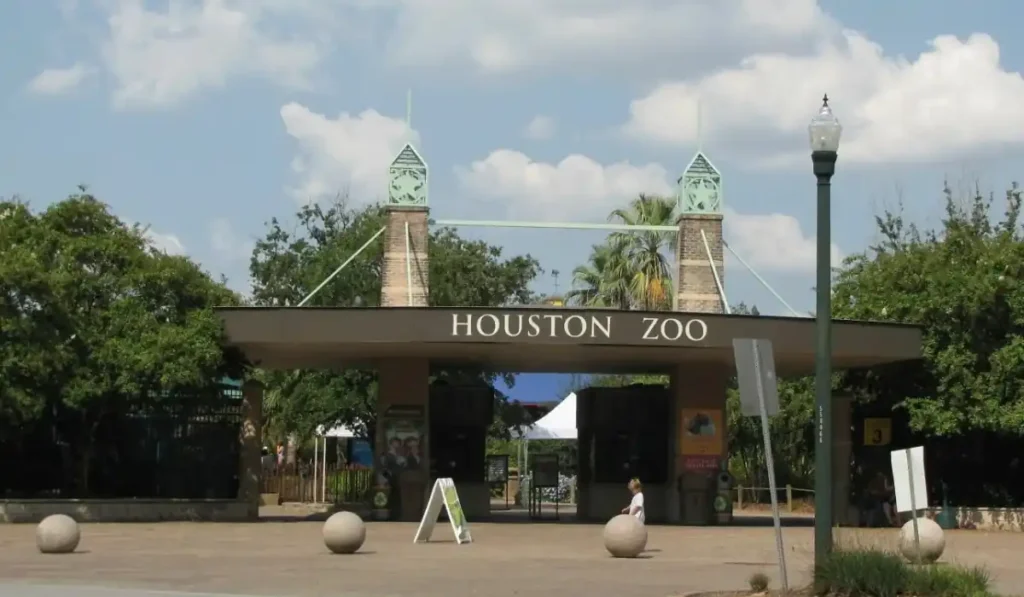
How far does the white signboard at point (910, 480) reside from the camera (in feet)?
56.0

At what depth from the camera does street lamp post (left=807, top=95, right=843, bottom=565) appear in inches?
606

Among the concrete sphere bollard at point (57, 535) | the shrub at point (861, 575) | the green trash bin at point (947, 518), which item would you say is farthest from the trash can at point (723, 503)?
the shrub at point (861, 575)

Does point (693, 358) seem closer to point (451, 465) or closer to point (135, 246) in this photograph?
point (451, 465)

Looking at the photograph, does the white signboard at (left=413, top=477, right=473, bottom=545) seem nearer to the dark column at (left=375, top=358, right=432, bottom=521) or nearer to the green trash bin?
the dark column at (left=375, top=358, right=432, bottom=521)

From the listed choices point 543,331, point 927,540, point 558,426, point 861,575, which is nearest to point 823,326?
point 861,575

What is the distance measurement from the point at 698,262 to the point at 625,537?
88.4 feet

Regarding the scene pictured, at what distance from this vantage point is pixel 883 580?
14367mm

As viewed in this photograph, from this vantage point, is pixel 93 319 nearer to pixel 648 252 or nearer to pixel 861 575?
pixel 861 575

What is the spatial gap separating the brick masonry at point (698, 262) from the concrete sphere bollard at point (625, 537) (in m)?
25.6

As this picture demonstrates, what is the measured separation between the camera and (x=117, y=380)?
97.2 ft

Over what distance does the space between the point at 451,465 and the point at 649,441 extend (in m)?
4.81

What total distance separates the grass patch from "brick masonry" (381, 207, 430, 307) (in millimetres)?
30460

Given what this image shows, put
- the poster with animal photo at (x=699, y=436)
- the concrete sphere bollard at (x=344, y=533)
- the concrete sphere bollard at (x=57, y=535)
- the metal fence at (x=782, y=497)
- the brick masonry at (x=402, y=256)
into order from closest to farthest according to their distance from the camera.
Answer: the concrete sphere bollard at (x=57, y=535) → the concrete sphere bollard at (x=344, y=533) → the poster with animal photo at (x=699, y=436) → the brick masonry at (x=402, y=256) → the metal fence at (x=782, y=497)

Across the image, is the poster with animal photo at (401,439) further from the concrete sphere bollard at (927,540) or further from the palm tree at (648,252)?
the palm tree at (648,252)
